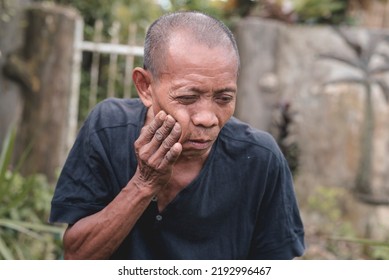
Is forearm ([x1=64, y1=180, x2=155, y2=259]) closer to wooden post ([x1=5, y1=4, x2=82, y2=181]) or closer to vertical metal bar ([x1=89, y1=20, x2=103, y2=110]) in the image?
wooden post ([x1=5, y1=4, x2=82, y2=181])

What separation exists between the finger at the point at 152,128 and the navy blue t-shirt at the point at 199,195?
28cm

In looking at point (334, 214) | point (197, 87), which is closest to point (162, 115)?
point (197, 87)

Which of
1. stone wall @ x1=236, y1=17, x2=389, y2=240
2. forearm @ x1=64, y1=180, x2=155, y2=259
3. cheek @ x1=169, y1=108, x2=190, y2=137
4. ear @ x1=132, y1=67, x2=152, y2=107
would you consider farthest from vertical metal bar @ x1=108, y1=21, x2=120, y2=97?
cheek @ x1=169, y1=108, x2=190, y2=137

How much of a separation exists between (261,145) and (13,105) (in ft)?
15.8

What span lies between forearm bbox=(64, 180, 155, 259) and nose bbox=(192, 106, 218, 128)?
29 cm

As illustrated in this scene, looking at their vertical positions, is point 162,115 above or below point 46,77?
above

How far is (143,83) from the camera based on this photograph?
7.85 feet

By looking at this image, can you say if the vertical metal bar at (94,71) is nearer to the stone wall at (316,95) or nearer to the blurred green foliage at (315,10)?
the stone wall at (316,95)

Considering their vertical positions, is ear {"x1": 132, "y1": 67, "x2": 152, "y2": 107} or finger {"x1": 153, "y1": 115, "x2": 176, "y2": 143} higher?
ear {"x1": 132, "y1": 67, "x2": 152, "y2": 107}

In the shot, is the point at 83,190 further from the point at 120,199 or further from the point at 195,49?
the point at 195,49

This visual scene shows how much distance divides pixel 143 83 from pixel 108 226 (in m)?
0.55

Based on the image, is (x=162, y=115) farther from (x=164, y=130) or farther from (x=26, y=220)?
(x=26, y=220)

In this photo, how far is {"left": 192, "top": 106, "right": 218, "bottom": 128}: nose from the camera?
215 centimetres
